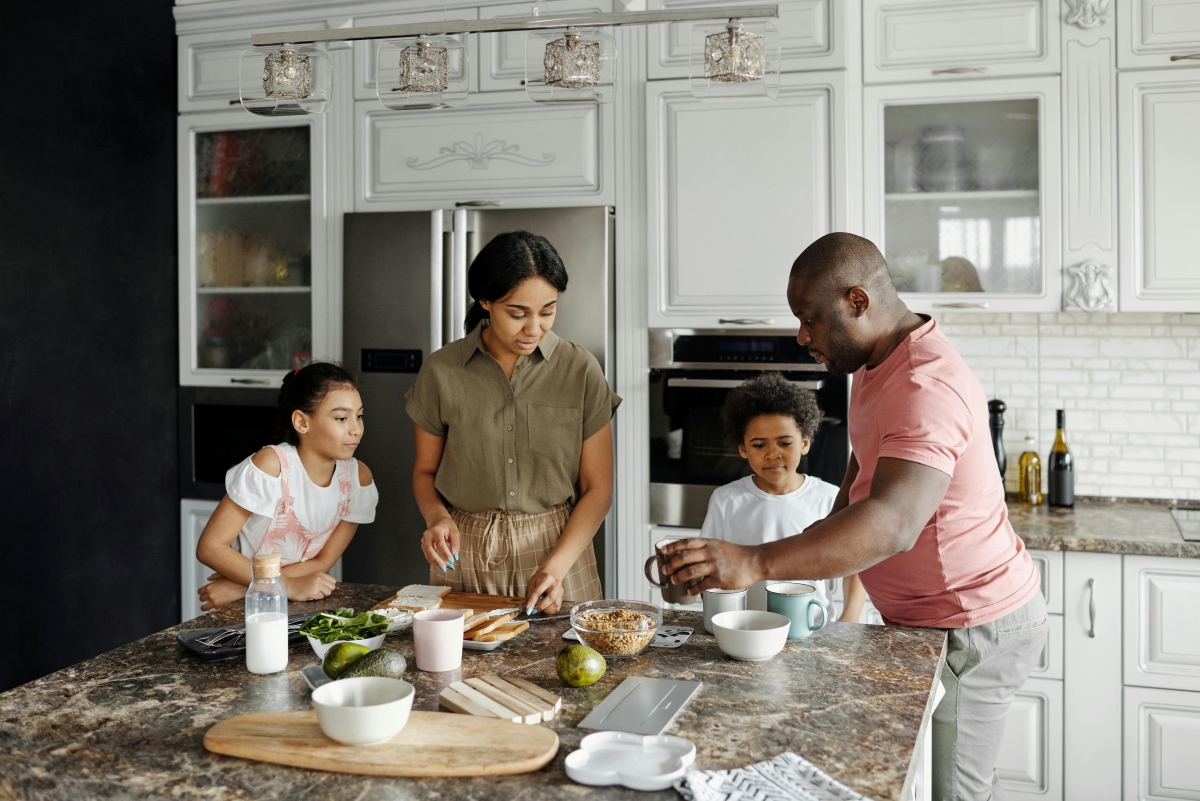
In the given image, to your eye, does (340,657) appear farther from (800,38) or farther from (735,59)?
(800,38)

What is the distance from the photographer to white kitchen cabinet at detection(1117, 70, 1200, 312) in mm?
2893

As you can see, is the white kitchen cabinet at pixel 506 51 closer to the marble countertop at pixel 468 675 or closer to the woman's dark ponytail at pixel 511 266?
the woman's dark ponytail at pixel 511 266

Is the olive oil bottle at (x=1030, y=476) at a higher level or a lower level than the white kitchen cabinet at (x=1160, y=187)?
lower

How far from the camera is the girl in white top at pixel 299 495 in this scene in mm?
2270

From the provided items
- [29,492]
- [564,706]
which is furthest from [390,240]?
[564,706]

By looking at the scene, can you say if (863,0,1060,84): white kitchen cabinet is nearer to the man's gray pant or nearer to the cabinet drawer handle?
the cabinet drawer handle

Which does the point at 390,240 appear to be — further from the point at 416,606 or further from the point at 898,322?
the point at 898,322

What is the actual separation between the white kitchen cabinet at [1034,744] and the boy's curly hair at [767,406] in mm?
1072

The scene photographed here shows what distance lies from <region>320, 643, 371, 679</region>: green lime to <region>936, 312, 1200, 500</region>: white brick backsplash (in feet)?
8.22

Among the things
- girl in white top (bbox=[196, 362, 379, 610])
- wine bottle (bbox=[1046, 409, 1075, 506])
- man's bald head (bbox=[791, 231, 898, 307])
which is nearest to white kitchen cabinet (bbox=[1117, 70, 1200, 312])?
wine bottle (bbox=[1046, 409, 1075, 506])

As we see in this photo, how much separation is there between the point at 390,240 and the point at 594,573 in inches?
53.0

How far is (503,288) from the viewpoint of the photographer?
229 cm

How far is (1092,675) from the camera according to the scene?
283cm

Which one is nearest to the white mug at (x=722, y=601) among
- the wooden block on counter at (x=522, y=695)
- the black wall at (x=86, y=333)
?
the wooden block on counter at (x=522, y=695)
